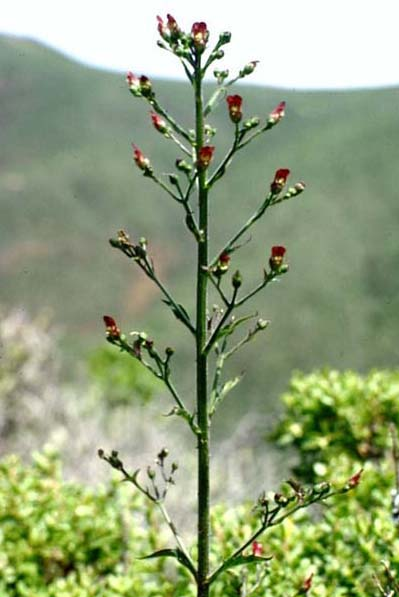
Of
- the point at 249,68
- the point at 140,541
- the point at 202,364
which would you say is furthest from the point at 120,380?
the point at 249,68

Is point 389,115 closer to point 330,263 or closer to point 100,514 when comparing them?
point 330,263

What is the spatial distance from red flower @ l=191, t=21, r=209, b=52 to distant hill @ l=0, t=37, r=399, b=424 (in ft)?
77.0

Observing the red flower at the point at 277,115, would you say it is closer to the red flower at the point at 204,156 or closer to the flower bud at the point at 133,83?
the red flower at the point at 204,156

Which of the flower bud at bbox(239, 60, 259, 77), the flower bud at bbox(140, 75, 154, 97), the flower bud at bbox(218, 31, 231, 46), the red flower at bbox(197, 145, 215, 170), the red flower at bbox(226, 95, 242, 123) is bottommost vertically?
the red flower at bbox(197, 145, 215, 170)

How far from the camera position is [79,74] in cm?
4997

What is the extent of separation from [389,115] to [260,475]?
92.1 feet

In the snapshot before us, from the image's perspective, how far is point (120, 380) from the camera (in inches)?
731

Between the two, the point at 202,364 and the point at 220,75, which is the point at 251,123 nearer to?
the point at 220,75

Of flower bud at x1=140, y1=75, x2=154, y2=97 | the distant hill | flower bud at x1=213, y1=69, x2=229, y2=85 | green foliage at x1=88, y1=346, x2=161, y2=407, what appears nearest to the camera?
flower bud at x1=140, y1=75, x2=154, y2=97

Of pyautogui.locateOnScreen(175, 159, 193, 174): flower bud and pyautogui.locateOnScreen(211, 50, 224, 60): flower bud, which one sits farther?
A: pyautogui.locateOnScreen(211, 50, 224, 60): flower bud

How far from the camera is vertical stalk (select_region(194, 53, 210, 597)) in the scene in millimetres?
3000

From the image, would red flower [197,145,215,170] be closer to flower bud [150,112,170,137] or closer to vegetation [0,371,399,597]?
flower bud [150,112,170,137]

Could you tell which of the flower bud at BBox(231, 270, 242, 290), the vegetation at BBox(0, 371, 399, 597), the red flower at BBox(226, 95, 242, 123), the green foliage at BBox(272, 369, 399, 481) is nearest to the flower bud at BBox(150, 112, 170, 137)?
the red flower at BBox(226, 95, 242, 123)

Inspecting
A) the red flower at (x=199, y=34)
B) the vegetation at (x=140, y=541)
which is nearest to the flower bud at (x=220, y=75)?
the red flower at (x=199, y=34)
